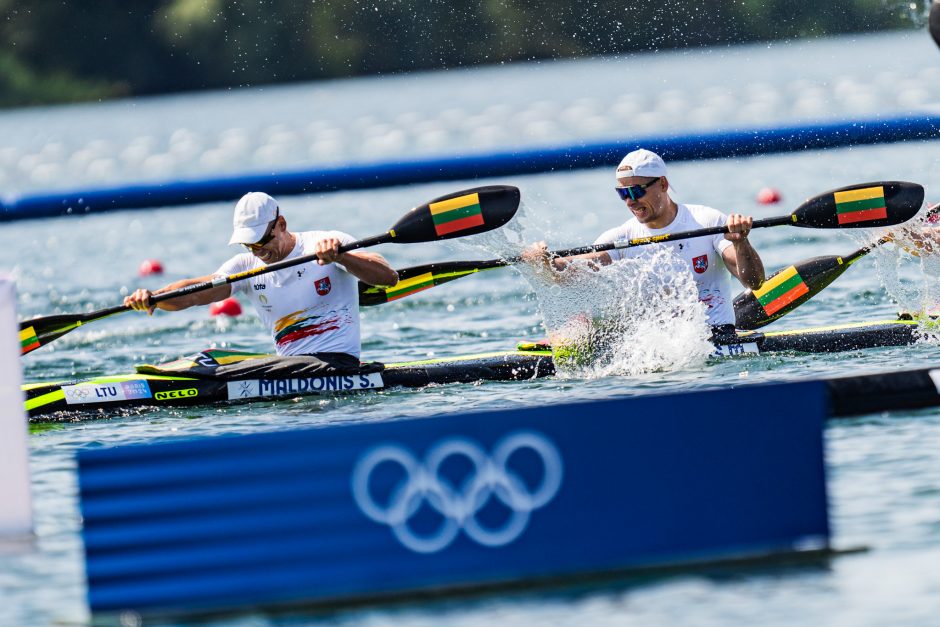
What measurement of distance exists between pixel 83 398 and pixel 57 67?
172 ft

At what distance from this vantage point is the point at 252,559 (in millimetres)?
5062

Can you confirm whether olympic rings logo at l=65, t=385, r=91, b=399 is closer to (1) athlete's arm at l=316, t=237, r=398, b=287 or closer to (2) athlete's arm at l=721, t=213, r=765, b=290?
(1) athlete's arm at l=316, t=237, r=398, b=287

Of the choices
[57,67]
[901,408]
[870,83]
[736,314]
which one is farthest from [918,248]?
[57,67]

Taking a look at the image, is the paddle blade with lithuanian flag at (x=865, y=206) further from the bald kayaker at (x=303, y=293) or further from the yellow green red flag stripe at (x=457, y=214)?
the bald kayaker at (x=303, y=293)

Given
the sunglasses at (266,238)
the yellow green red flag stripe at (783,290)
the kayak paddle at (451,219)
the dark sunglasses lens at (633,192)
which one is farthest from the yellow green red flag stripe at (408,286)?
the yellow green red flag stripe at (783,290)

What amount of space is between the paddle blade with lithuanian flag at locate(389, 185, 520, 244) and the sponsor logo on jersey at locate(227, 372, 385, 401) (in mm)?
907

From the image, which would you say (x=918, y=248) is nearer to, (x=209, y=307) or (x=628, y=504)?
(x=628, y=504)

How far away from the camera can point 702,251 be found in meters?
9.53

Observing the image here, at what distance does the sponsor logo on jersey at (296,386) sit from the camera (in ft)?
30.1

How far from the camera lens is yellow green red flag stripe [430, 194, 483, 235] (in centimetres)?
923

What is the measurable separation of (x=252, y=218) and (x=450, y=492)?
4182 millimetres

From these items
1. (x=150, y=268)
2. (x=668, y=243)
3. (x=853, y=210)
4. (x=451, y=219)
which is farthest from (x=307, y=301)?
(x=150, y=268)

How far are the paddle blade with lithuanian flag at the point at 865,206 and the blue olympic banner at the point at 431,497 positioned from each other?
445cm

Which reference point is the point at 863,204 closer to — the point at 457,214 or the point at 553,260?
the point at 553,260
